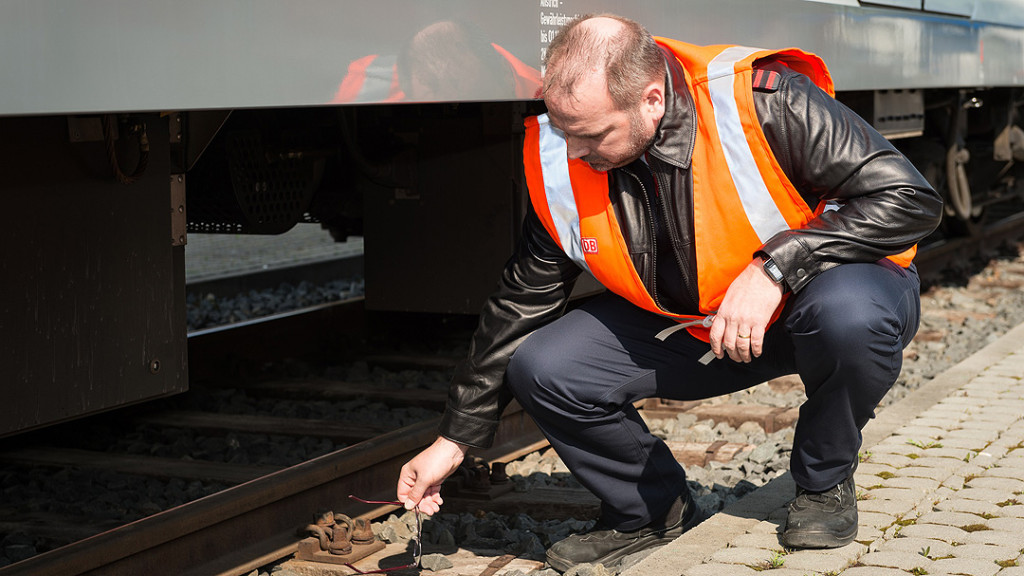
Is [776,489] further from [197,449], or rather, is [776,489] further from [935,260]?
[935,260]

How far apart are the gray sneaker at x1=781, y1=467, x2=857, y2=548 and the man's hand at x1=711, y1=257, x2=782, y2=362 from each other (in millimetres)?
509

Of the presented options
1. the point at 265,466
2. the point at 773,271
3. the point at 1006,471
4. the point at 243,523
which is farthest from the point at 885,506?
the point at 265,466

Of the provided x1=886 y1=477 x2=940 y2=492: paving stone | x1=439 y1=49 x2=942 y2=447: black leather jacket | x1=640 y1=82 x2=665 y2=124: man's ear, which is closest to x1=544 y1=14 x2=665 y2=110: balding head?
x1=640 y1=82 x2=665 y2=124: man's ear

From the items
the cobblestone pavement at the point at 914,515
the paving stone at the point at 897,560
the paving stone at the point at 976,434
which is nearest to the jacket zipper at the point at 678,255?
the cobblestone pavement at the point at 914,515

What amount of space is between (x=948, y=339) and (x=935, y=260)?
221 centimetres

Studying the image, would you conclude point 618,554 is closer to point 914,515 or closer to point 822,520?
point 822,520

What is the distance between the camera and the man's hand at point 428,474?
2.87m

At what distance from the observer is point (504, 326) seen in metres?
3.04

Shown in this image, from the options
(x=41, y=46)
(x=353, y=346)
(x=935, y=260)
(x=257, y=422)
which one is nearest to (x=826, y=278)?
(x=41, y=46)

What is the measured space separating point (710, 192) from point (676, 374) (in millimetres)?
Answer: 574

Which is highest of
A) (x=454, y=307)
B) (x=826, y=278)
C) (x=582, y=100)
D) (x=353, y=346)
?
(x=582, y=100)

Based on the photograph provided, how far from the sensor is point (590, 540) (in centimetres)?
317

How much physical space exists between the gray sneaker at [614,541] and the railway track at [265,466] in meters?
0.55

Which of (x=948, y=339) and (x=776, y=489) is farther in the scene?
(x=948, y=339)
